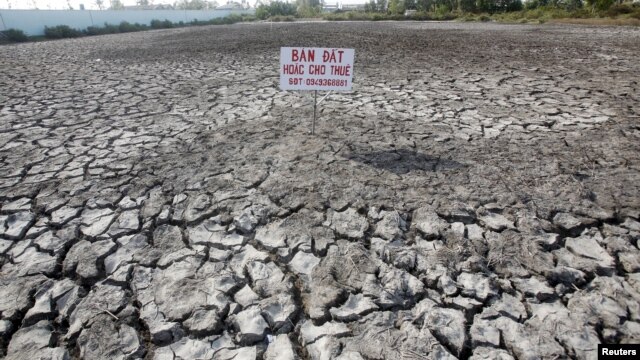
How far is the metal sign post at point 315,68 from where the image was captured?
10.6ft

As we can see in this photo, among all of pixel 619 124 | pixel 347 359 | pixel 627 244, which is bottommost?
pixel 347 359

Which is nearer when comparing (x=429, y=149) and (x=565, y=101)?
(x=429, y=149)

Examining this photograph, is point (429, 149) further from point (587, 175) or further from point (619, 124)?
point (619, 124)

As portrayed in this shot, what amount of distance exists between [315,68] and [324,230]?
172 cm

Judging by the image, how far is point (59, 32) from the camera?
60.1 ft

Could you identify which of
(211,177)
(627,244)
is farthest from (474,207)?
(211,177)

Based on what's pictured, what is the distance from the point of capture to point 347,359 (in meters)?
1.50

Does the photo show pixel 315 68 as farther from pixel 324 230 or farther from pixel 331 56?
pixel 324 230

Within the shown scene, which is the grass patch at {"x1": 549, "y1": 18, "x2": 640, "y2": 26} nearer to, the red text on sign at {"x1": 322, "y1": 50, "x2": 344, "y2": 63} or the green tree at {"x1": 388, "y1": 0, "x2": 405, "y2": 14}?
the red text on sign at {"x1": 322, "y1": 50, "x2": 344, "y2": 63}

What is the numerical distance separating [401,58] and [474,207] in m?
6.68

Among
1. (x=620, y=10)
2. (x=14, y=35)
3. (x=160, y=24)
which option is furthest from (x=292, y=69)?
(x=160, y=24)

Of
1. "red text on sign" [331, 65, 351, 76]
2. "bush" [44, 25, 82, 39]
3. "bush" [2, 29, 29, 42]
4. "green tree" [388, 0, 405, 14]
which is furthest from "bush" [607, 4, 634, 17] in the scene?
"bush" [2, 29, 29, 42]

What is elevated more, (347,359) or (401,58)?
(401,58)

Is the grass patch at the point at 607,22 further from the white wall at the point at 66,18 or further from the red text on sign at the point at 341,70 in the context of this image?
the white wall at the point at 66,18
